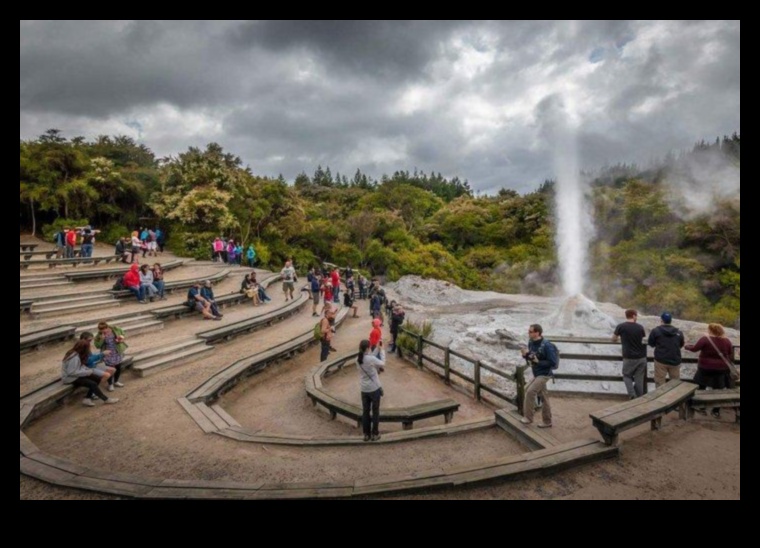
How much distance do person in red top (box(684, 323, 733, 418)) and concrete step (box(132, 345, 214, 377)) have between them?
10726 mm

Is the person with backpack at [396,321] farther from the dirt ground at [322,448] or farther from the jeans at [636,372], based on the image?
the jeans at [636,372]

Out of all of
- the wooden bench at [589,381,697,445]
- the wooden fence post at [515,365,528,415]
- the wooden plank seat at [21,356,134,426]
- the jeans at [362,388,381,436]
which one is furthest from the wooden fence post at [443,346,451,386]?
the wooden plank seat at [21,356,134,426]

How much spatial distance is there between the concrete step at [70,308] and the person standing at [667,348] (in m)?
15.0

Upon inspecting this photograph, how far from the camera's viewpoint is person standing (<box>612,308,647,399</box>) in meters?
6.28

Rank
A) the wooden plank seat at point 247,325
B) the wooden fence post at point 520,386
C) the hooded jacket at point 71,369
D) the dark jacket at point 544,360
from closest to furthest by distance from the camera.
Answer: the dark jacket at point 544,360 → the wooden fence post at point 520,386 → the hooded jacket at point 71,369 → the wooden plank seat at point 247,325

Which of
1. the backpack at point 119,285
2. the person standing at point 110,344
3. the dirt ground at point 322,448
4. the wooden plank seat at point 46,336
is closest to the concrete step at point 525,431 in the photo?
the dirt ground at point 322,448

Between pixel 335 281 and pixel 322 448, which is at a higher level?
pixel 335 281

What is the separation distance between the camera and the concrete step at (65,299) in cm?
1066

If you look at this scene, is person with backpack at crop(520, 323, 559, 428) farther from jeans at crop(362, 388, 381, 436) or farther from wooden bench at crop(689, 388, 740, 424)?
jeans at crop(362, 388, 381, 436)

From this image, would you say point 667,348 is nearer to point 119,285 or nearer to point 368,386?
point 368,386

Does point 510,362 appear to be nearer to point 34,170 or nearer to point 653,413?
point 653,413

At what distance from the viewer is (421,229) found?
4412 cm

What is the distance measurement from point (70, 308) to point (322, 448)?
422 inches

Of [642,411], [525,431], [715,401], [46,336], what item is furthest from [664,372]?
[46,336]
